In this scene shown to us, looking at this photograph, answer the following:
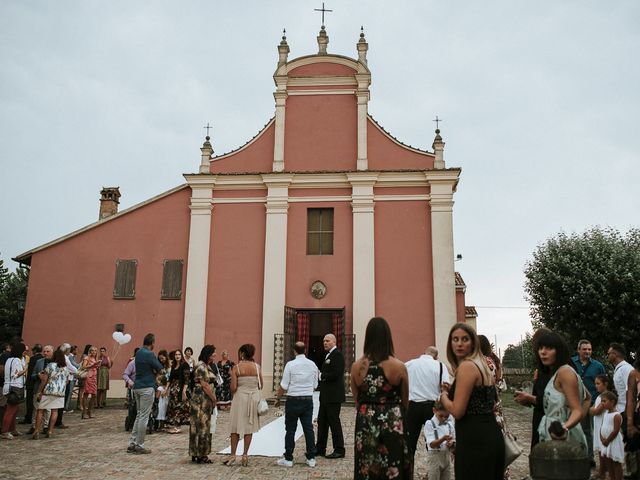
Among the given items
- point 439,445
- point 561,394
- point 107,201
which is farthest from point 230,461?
point 107,201

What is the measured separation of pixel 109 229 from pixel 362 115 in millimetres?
9410

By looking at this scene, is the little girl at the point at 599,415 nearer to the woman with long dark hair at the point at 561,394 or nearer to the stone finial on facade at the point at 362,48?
the woman with long dark hair at the point at 561,394

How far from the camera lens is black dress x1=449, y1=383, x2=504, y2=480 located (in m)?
3.65

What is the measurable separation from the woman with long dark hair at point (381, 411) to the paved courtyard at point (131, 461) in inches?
100

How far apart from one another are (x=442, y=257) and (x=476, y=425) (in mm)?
13639

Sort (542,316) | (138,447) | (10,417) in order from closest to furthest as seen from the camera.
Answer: (138,447)
(10,417)
(542,316)

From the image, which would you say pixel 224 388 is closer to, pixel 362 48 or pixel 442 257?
pixel 442 257

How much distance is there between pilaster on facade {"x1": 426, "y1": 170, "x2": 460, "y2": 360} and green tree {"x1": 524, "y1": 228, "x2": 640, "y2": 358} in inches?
141

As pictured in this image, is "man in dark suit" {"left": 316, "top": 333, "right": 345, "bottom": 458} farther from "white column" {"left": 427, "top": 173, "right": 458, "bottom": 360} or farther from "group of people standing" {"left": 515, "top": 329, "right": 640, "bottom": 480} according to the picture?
"white column" {"left": 427, "top": 173, "right": 458, "bottom": 360}

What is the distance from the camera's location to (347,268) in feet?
57.2

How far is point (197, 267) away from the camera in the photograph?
17734 mm

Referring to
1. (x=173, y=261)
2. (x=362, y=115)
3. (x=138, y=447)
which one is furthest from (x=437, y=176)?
(x=138, y=447)

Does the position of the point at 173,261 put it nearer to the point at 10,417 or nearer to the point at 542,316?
the point at 10,417

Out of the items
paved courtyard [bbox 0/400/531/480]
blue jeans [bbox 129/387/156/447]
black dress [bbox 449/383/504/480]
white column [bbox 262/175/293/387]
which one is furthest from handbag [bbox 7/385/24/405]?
black dress [bbox 449/383/504/480]
